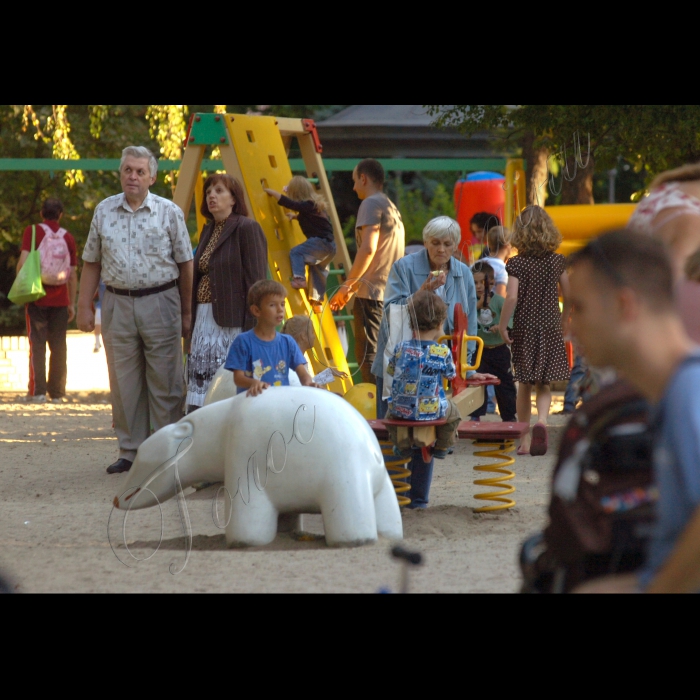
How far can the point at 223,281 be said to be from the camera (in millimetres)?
6707

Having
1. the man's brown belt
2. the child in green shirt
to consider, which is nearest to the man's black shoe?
the man's brown belt

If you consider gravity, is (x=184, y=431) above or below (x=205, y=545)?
above

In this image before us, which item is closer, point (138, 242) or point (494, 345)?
point (138, 242)

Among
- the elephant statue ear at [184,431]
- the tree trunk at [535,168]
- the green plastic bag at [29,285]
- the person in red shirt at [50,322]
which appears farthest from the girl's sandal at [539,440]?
the green plastic bag at [29,285]

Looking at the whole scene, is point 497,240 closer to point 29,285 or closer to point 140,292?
point 140,292

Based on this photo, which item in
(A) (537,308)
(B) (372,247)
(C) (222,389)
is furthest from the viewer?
(B) (372,247)

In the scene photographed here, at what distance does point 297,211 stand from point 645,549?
680cm

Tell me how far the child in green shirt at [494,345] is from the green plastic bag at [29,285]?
485cm

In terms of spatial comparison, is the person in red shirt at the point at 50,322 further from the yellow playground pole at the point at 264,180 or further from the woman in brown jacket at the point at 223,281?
the woman in brown jacket at the point at 223,281

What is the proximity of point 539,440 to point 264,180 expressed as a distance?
3.37 meters

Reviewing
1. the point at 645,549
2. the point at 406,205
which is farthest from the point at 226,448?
the point at 406,205

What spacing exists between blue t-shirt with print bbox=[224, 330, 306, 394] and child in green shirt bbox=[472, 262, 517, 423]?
319cm

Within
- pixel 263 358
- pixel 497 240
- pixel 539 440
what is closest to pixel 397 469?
pixel 263 358

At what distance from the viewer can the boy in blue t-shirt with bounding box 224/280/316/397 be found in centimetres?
528
